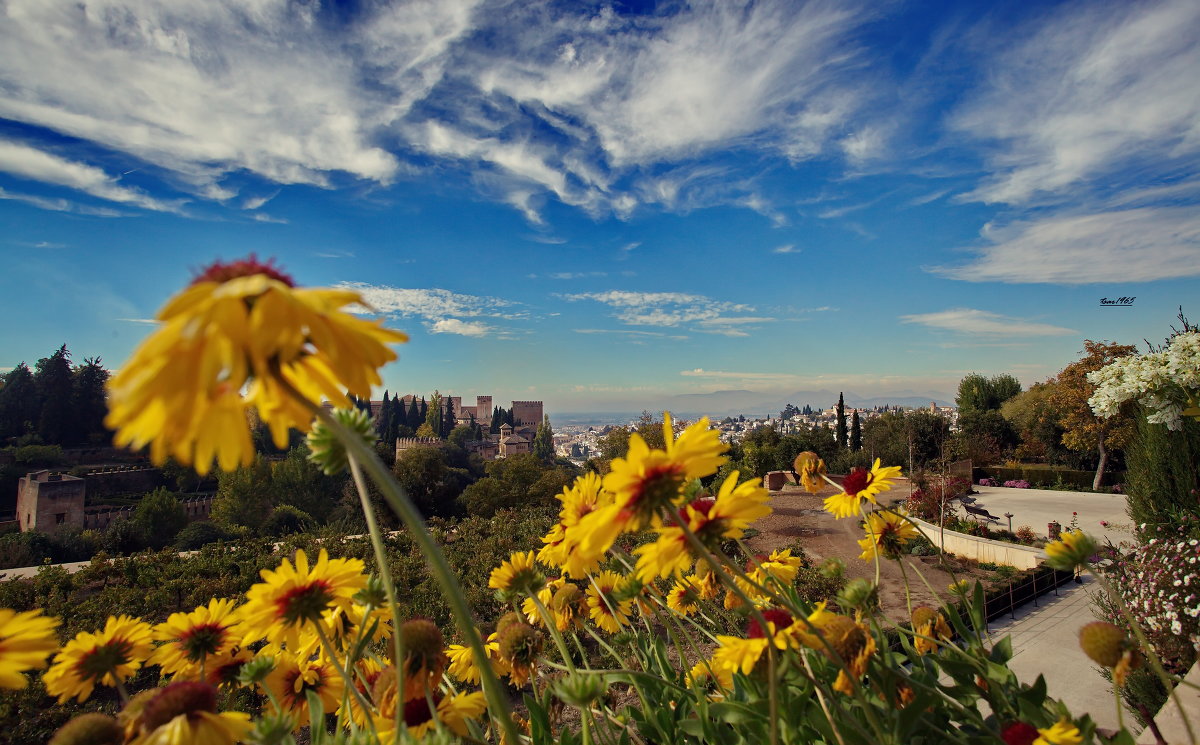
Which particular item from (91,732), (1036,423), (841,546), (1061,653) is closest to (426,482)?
(841,546)

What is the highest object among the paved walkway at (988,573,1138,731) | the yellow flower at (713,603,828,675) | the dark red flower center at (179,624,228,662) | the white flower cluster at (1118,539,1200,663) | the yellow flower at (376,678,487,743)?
the yellow flower at (713,603,828,675)

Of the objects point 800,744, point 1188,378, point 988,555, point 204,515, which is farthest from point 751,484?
point 204,515

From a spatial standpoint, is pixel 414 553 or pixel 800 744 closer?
pixel 800 744

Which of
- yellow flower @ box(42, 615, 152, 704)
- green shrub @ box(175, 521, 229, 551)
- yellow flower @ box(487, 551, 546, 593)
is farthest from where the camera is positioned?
green shrub @ box(175, 521, 229, 551)

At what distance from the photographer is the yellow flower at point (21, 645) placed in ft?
2.51

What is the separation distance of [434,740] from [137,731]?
23.4 inches

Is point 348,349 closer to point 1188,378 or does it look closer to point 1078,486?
point 1188,378

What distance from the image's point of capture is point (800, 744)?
1.16 m

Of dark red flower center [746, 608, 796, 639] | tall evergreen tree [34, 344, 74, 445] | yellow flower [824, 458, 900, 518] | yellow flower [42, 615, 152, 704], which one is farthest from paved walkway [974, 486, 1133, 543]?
tall evergreen tree [34, 344, 74, 445]

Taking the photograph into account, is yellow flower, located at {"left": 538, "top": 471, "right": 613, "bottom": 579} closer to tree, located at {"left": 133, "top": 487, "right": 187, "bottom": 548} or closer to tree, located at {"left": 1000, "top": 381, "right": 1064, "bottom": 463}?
tree, located at {"left": 133, "top": 487, "right": 187, "bottom": 548}

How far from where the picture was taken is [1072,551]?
3.79ft

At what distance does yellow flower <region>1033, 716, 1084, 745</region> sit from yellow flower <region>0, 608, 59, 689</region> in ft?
5.33

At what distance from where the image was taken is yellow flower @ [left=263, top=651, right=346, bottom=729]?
1403 millimetres

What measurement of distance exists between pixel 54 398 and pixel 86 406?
5.44ft
